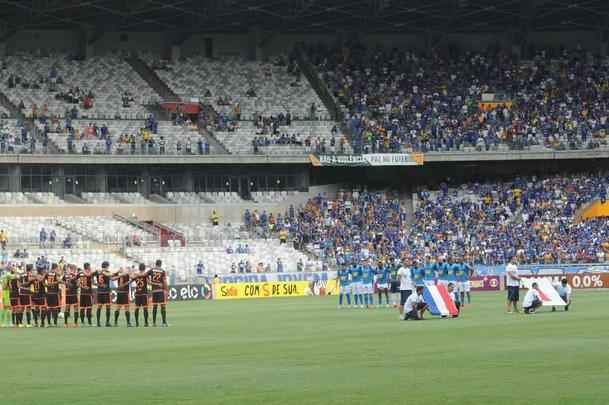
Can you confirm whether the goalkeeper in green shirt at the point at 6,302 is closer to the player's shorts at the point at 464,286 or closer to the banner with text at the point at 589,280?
the player's shorts at the point at 464,286

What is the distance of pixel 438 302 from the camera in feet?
130

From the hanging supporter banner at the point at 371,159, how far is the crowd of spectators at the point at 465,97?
0.87 metres

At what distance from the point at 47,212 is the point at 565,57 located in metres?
41.0

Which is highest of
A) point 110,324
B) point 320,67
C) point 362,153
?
point 320,67

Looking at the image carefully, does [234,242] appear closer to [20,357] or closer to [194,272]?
[194,272]

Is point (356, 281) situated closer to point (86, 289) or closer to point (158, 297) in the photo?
point (86, 289)

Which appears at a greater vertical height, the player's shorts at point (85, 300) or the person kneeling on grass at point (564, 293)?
the player's shorts at point (85, 300)

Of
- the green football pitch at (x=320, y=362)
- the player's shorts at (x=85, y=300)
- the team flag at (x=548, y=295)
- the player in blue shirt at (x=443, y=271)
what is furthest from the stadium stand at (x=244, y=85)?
the green football pitch at (x=320, y=362)

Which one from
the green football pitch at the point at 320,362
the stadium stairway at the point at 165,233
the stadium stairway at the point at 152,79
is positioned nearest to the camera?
the green football pitch at the point at 320,362

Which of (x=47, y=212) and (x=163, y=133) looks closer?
(x=47, y=212)

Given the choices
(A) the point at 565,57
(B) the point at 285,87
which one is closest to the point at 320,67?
(B) the point at 285,87

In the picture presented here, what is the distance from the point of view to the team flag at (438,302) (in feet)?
130

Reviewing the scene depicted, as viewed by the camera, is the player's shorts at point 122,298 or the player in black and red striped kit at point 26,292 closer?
Result: the player's shorts at point 122,298

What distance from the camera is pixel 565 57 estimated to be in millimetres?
95625
